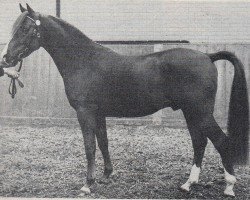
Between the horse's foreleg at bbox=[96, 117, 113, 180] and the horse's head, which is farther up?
the horse's head

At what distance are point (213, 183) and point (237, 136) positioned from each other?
602 mm

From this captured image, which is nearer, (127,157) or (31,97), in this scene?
(127,157)

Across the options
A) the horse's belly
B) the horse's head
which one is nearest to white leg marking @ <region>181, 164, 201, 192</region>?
the horse's belly

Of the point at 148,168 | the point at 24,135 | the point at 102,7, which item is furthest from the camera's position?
the point at 102,7

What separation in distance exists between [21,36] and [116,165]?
5.86 feet

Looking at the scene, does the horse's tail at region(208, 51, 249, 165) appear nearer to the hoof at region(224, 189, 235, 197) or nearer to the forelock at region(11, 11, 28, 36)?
the hoof at region(224, 189, 235, 197)

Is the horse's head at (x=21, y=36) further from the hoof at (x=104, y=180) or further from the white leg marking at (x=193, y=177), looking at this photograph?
the white leg marking at (x=193, y=177)

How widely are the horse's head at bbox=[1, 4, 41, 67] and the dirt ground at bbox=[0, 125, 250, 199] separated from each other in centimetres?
123

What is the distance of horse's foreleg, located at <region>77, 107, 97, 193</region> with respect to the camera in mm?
3258

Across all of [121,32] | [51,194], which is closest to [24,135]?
[51,194]

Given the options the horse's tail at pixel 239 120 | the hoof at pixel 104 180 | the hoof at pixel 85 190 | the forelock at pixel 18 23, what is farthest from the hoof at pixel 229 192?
the forelock at pixel 18 23

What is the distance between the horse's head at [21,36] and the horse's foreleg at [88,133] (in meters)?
0.75

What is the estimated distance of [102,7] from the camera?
5.54 m

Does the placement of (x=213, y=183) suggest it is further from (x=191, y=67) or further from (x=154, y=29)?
(x=154, y=29)
